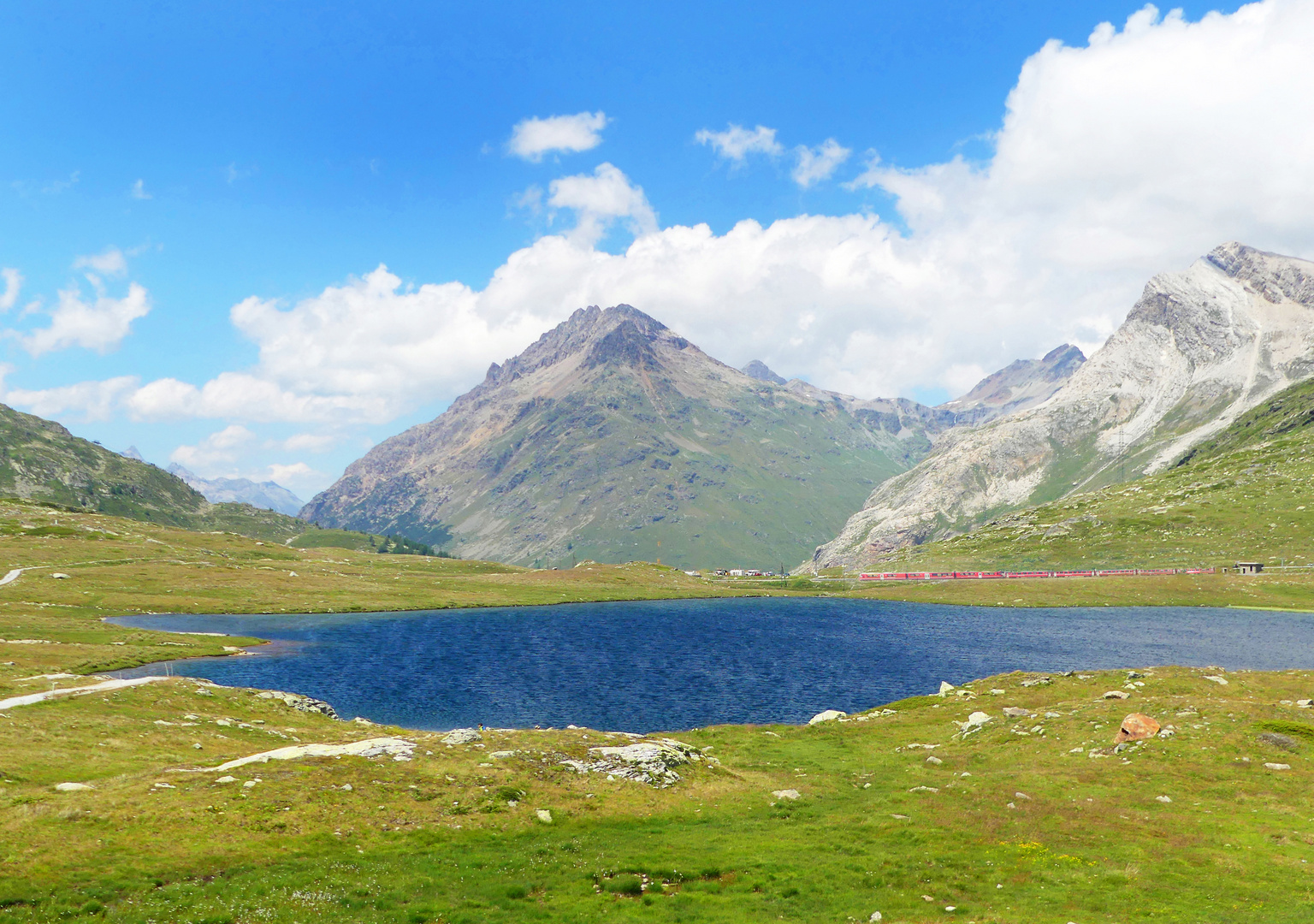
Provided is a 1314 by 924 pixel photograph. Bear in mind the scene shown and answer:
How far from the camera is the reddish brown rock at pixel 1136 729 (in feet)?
154

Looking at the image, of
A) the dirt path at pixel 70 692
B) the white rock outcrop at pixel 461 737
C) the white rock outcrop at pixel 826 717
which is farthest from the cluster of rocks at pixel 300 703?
the white rock outcrop at pixel 826 717

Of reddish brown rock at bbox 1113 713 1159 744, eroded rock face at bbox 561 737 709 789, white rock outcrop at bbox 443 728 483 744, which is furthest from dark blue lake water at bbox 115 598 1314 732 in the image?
reddish brown rock at bbox 1113 713 1159 744

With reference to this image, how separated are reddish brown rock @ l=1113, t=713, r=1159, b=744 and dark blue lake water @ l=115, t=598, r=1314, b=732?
3846 centimetres

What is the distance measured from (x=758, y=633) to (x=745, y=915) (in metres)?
140

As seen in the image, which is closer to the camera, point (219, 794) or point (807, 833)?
point (219, 794)

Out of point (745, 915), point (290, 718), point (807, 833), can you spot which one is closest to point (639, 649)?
point (290, 718)

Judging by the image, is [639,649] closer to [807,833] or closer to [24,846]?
[807,833]

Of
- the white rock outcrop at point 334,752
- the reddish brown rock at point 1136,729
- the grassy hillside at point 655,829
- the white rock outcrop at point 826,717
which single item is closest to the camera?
the grassy hillside at point 655,829

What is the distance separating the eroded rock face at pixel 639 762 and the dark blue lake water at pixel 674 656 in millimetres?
32261

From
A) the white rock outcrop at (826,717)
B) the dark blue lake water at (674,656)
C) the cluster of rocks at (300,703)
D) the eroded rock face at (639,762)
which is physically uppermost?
the eroded rock face at (639,762)

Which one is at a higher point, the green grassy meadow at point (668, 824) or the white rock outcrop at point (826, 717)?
the green grassy meadow at point (668, 824)

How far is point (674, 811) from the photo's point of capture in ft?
124

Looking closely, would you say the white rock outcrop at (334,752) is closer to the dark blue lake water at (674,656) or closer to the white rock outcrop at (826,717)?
the dark blue lake water at (674,656)

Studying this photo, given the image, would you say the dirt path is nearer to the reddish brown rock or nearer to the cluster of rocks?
the cluster of rocks
